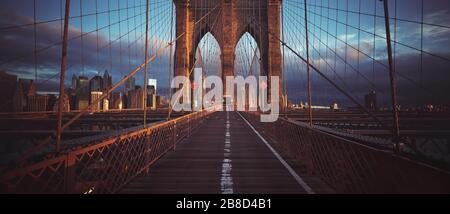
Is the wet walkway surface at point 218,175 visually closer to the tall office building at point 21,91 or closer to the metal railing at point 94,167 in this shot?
the metal railing at point 94,167

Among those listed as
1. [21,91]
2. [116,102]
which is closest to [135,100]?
[116,102]

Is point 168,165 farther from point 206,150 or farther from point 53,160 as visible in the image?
point 53,160

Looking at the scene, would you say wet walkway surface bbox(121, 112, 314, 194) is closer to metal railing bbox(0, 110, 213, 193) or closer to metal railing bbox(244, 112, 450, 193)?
metal railing bbox(0, 110, 213, 193)

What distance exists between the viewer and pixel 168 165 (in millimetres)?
7000

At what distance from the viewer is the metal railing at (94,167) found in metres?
2.67

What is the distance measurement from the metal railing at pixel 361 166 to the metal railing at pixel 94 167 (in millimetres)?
3559

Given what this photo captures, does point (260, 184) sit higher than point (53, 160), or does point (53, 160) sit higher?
point (53, 160)

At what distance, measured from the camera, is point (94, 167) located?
423cm

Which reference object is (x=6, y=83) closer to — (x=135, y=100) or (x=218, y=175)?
(x=218, y=175)

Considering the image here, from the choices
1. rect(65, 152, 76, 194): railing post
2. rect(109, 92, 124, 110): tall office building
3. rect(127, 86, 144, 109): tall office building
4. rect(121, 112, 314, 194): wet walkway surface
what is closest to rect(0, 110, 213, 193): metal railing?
rect(65, 152, 76, 194): railing post

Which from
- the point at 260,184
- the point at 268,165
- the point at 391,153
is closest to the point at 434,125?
the point at 268,165

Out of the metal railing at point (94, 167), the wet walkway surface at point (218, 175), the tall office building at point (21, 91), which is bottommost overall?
the wet walkway surface at point (218, 175)

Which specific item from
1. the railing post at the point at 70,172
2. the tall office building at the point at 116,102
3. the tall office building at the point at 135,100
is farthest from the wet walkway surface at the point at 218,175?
the tall office building at the point at 135,100
